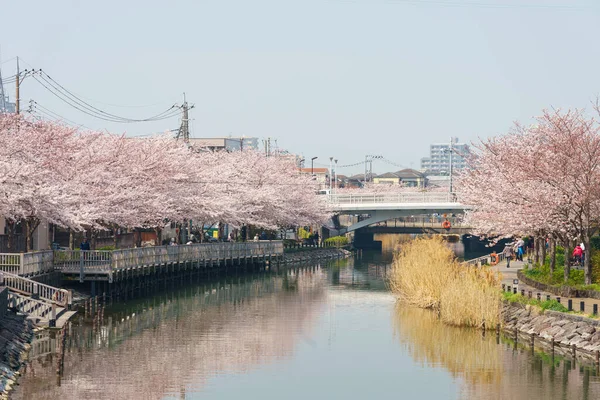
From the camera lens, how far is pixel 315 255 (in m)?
93.5

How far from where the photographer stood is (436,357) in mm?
36469

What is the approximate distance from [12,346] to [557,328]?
1886 centimetres

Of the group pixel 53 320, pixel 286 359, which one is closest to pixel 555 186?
pixel 286 359

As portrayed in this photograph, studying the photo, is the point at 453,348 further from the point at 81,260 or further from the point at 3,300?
the point at 81,260

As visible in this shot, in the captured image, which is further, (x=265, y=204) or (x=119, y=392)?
(x=265, y=204)

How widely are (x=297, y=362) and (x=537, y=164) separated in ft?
49.5

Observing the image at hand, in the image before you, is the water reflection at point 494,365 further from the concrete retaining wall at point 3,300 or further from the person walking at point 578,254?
the concrete retaining wall at point 3,300

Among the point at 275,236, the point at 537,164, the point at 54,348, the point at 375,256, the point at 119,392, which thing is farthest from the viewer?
the point at 375,256

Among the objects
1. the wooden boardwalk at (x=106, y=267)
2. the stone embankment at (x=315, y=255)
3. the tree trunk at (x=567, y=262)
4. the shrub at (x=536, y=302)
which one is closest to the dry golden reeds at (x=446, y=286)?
the shrub at (x=536, y=302)

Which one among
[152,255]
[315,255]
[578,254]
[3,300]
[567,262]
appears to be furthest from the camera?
[315,255]

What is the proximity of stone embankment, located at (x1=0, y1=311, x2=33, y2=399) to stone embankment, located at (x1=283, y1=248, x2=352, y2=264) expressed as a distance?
48491mm

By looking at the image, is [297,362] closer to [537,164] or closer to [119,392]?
[119,392]

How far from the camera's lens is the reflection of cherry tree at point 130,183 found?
46.0 metres

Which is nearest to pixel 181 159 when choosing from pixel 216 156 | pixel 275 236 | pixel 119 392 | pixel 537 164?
pixel 216 156
